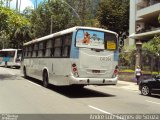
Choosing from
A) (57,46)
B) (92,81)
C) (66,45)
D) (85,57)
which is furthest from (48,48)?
(92,81)

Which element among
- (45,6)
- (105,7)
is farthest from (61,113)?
(105,7)

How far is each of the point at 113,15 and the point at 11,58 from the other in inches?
727

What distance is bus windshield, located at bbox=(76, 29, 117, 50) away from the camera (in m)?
17.4

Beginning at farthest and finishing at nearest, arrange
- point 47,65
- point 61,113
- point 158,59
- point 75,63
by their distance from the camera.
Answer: point 158,59 → point 47,65 → point 75,63 → point 61,113

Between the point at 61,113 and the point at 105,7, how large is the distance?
173ft

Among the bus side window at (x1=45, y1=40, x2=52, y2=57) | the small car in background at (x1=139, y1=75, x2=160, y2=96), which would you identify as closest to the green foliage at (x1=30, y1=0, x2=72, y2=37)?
the bus side window at (x1=45, y1=40, x2=52, y2=57)

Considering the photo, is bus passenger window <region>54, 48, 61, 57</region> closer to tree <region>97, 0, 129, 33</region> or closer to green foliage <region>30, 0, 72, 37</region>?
green foliage <region>30, 0, 72, 37</region>

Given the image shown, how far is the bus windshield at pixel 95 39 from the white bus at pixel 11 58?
1471 inches

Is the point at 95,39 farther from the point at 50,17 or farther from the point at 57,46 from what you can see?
the point at 50,17

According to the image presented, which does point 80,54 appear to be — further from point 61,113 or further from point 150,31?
point 150,31

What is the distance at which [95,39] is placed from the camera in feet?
58.5

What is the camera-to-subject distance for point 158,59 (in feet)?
94.9

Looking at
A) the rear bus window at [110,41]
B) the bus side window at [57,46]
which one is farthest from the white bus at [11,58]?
the rear bus window at [110,41]

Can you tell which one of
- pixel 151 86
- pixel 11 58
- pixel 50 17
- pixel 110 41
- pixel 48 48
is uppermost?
pixel 50 17
